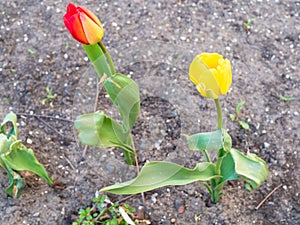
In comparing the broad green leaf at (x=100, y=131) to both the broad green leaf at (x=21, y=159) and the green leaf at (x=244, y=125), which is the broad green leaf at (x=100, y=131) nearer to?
the broad green leaf at (x=21, y=159)

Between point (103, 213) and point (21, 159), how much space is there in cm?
32

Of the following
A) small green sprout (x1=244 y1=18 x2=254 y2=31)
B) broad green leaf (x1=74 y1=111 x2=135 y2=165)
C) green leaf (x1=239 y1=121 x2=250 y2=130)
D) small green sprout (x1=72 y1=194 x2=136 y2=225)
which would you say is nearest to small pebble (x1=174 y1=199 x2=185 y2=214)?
small green sprout (x1=72 y1=194 x2=136 y2=225)

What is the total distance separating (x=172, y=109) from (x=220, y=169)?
16.4 inches

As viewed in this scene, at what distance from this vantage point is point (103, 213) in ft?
5.55

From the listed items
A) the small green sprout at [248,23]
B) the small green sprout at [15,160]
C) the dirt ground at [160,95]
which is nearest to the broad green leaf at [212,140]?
the dirt ground at [160,95]

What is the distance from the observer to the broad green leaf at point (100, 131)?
1438 mm

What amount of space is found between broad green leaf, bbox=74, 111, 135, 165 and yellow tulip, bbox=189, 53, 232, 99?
0.35m

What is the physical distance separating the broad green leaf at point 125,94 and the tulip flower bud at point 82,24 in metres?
0.15

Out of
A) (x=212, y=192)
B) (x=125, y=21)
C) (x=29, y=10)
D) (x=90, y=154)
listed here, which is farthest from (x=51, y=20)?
(x=212, y=192)

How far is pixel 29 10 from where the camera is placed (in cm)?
222

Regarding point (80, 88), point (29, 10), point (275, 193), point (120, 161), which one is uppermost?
point (29, 10)

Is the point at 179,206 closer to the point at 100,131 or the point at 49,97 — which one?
the point at 100,131

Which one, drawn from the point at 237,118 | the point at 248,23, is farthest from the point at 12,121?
the point at 248,23

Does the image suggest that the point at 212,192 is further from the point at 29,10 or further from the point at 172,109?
the point at 29,10
